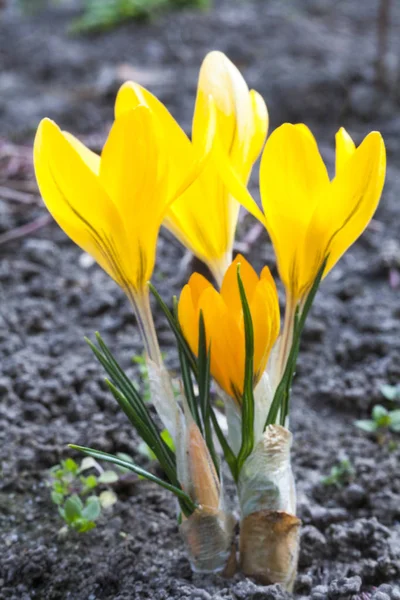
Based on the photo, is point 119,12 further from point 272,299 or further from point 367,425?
point 272,299

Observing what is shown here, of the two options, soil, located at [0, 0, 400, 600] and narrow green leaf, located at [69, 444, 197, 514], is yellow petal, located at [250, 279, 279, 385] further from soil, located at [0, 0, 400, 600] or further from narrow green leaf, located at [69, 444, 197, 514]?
soil, located at [0, 0, 400, 600]

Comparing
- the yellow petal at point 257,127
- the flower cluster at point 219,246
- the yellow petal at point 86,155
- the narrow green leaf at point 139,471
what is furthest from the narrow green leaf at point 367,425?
the yellow petal at point 86,155

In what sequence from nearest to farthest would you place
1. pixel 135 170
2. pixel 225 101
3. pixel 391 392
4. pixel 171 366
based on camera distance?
pixel 135 170
pixel 225 101
pixel 391 392
pixel 171 366

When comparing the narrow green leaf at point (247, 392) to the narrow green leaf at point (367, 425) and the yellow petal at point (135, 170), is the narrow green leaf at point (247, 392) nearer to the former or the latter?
the yellow petal at point (135, 170)

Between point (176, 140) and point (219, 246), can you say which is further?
point (219, 246)

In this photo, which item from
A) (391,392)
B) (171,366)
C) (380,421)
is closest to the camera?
(380,421)

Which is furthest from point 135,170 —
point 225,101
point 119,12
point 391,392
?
point 119,12

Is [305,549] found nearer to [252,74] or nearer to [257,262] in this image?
[257,262]
